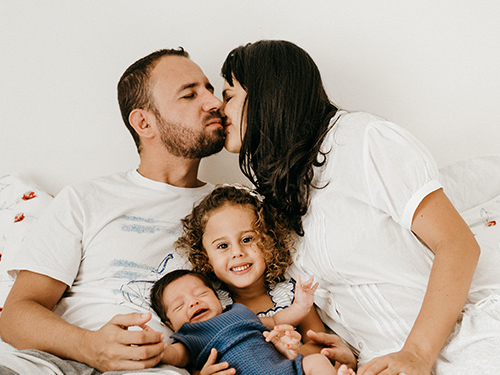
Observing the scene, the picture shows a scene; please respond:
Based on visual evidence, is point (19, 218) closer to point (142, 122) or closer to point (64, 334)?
point (142, 122)

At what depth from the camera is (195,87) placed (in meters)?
1.75

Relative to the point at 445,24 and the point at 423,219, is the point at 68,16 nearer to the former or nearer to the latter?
the point at 445,24

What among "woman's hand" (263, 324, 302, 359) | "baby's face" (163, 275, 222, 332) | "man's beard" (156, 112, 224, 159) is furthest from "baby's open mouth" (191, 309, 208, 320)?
"man's beard" (156, 112, 224, 159)

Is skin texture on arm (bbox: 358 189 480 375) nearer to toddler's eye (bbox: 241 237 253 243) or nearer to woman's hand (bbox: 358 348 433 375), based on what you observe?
woman's hand (bbox: 358 348 433 375)

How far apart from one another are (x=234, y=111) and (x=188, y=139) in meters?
0.27

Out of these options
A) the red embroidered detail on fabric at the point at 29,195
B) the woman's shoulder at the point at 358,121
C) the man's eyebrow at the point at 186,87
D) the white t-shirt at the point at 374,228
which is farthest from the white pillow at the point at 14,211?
the woman's shoulder at the point at 358,121

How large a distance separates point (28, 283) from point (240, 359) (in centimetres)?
71

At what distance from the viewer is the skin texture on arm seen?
1.00m

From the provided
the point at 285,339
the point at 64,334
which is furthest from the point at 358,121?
the point at 64,334

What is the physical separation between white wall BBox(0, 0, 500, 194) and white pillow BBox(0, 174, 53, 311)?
0.57ft

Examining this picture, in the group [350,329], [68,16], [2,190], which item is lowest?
[350,329]

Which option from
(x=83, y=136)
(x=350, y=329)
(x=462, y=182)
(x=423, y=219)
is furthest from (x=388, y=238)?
(x=83, y=136)

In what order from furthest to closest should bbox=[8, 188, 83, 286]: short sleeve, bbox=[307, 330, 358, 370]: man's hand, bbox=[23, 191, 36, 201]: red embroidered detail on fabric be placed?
bbox=[23, 191, 36, 201]: red embroidered detail on fabric < bbox=[8, 188, 83, 286]: short sleeve < bbox=[307, 330, 358, 370]: man's hand

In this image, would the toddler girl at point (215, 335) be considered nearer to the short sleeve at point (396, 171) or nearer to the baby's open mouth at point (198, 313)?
the baby's open mouth at point (198, 313)
